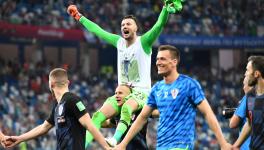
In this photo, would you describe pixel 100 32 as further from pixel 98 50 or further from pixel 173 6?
pixel 98 50

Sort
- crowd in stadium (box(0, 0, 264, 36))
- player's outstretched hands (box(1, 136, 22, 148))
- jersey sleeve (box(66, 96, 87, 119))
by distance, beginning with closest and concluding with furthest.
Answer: jersey sleeve (box(66, 96, 87, 119)) → player's outstretched hands (box(1, 136, 22, 148)) → crowd in stadium (box(0, 0, 264, 36))

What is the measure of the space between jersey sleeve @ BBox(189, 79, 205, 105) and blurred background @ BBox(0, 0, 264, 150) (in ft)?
43.6

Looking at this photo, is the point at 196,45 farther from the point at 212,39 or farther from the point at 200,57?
the point at 200,57

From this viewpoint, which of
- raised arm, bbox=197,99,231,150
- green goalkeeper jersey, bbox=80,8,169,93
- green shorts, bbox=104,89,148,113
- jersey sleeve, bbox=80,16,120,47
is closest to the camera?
raised arm, bbox=197,99,231,150

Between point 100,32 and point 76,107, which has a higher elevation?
point 100,32

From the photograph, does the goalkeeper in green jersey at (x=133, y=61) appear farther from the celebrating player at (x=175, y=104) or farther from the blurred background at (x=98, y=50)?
the blurred background at (x=98, y=50)

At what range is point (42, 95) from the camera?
2736 centimetres

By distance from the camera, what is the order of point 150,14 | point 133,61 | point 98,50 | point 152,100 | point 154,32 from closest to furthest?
point 152,100 → point 154,32 → point 133,61 → point 150,14 → point 98,50

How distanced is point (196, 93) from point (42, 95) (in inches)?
760

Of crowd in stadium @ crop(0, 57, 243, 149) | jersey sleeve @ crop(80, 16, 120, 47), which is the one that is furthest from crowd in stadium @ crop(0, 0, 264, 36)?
jersey sleeve @ crop(80, 16, 120, 47)

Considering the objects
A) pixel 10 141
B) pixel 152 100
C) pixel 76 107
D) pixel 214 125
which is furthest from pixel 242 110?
pixel 10 141

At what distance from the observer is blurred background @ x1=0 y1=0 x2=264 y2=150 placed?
87.8 ft

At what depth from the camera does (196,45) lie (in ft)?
121

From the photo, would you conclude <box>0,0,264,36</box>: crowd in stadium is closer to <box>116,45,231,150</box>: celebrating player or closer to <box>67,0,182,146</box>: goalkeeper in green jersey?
<box>67,0,182,146</box>: goalkeeper in green jersey
